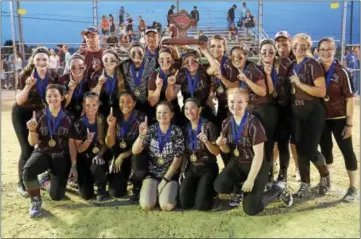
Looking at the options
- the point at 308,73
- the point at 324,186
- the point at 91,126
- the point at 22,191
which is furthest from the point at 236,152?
the point at 22,191

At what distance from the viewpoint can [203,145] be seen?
4.47 metres

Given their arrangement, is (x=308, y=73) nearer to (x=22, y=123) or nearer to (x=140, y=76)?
(x=140, y=76)

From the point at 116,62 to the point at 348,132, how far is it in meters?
2.92

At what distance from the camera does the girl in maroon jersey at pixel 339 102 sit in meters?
4.51

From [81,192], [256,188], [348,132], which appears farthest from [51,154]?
[348,132]

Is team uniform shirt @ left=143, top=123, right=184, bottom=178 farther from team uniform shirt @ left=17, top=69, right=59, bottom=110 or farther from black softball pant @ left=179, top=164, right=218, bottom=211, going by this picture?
→ team uniform shirt @ left=17, top=69, right=59, bottom=110

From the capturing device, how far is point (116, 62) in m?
4.91

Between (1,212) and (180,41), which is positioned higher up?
(180,41)

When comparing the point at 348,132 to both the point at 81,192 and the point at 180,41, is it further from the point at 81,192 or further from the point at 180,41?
the point at 81,192

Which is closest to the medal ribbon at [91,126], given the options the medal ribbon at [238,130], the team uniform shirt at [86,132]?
the team uniform shirt at [86,132]

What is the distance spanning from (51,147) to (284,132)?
284 centimetres

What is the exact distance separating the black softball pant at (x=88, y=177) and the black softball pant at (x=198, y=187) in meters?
1.02

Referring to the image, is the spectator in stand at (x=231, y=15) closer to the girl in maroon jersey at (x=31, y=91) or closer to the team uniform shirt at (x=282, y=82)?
the team uniform shirt at (x=282, y=82)

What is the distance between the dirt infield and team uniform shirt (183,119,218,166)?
0.55m
